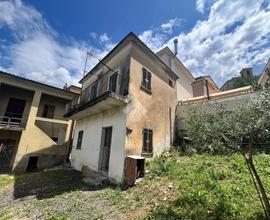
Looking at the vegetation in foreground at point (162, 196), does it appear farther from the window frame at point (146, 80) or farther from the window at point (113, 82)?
the window at point (113, 82)

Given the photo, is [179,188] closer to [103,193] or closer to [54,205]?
[103,193]

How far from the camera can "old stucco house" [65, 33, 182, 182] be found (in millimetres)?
7766

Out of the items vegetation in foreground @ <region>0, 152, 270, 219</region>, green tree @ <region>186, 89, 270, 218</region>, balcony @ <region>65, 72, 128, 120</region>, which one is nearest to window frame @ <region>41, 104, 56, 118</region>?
balcony @ <region>65, 72, 128, 120</region>

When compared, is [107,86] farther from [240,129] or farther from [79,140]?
[240,129]

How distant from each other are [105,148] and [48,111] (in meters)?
10.9

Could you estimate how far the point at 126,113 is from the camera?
25.7 ft

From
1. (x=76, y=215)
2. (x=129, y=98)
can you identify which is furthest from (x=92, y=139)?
(x=76, y=215)

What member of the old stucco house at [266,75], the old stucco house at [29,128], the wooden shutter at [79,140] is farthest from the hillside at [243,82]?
the old stucco house at [29,128]

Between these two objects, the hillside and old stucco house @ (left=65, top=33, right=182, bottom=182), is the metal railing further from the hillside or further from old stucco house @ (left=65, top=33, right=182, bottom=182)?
the hillside

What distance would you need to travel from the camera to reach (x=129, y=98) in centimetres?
807

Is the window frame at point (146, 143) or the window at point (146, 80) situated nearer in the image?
the window frame at point (146, 143)

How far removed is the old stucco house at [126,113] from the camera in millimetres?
7766

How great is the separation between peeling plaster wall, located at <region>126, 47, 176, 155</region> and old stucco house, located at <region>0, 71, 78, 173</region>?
29.9 ft

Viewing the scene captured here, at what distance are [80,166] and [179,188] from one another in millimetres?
7674
